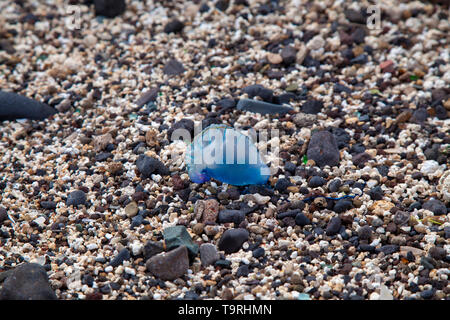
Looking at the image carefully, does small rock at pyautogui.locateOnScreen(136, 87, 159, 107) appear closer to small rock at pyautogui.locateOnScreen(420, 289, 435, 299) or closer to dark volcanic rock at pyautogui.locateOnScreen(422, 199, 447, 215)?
dark volcanic rock at pyautogui.locateOnScreen(422, 199, 447, 215)

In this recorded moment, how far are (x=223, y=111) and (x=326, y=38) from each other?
141 centimetres

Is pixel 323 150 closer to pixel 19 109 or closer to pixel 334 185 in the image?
pixel 334 185

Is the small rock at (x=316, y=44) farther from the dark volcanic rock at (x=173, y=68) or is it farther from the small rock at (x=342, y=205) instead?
the small rock at (x=342, y=205)

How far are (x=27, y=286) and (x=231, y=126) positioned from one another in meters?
1.87

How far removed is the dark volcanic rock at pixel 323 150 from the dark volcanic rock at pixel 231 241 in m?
0.91

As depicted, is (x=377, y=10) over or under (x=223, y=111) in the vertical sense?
over

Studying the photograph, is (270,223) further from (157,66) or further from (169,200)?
(157,66)

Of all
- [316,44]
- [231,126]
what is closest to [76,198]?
[231,126]

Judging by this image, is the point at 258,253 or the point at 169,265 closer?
the point at 169,265

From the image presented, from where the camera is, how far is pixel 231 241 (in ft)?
10.1

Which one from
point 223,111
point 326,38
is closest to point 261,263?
point 223,111

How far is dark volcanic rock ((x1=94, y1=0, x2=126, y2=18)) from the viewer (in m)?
5.24

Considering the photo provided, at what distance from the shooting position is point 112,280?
2.94m
